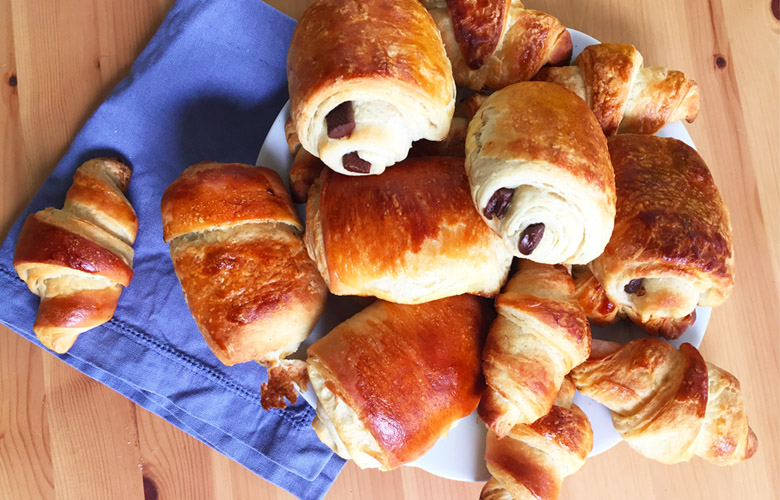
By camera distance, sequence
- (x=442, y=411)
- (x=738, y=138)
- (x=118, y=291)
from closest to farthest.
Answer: (x=442, y=411), (x=118, y=291), (x=738, y=138)

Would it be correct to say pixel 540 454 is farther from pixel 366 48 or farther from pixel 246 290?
pixel 366 48

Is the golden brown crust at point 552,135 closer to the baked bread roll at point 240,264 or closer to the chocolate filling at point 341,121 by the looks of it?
the chocolate filling at point 341,121

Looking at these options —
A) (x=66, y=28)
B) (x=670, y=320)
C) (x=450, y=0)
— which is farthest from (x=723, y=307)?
(x=66, y=28)

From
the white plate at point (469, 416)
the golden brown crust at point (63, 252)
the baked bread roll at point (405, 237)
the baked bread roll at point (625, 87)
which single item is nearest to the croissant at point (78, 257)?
the golden brown crust at point (63, 252)

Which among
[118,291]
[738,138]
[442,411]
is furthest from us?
[738,138]

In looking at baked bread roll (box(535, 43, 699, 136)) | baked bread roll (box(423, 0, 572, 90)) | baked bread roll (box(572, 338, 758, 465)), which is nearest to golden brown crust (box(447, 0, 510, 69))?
baked bread roll (box(423, 0, 572, 90))

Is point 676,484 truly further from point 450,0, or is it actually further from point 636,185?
point 450,0

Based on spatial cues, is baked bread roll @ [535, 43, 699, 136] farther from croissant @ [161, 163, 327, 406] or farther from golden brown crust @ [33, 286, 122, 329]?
golden brown crust @ [33, 286, 122, 329]
